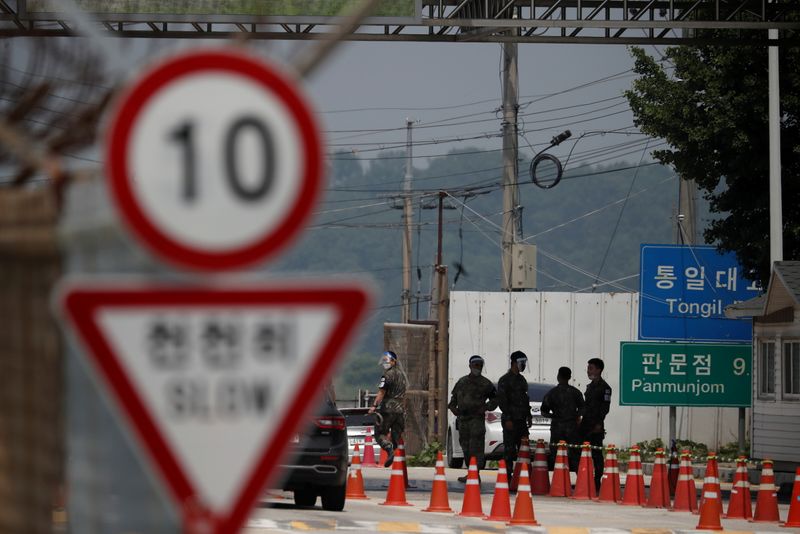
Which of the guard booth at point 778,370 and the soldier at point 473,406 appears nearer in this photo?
the soldier at point 473,406

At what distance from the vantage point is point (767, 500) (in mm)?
19047

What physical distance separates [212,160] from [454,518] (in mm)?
14204

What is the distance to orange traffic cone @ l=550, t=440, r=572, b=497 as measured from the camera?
22.5 metres

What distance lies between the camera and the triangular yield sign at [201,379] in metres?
4.20

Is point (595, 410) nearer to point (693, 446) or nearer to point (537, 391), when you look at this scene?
point (537, 391)

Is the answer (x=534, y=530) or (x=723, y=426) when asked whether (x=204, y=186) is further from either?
(x=723, y=426)

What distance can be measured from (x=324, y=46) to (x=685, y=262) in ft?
78.8

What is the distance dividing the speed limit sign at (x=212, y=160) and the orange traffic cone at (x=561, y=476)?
60.2ft

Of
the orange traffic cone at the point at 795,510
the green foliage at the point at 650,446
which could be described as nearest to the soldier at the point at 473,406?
the orange traffic cone at the point at 795,510

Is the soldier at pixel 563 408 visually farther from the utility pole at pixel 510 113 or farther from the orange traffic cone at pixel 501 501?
the utility pole at pixel 510 113

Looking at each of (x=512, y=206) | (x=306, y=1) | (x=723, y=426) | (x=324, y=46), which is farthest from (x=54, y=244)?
(x=512, y=206)

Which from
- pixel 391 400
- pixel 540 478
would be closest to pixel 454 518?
pixel 540 478

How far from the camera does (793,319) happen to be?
2716 centimetres

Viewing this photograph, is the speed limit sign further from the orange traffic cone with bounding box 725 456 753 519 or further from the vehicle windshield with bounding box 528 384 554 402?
the vehicle windshield with bounding box 528 384 554 402
